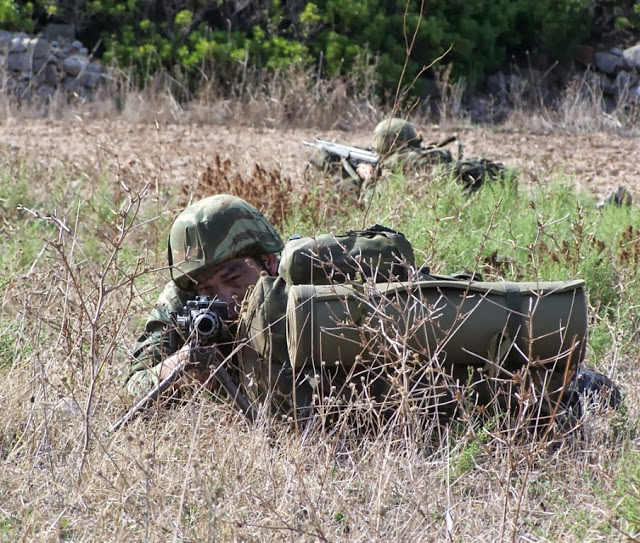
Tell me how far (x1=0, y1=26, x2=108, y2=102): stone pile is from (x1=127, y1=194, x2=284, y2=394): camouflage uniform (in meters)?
9.93

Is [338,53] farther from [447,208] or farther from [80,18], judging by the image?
[447,208]

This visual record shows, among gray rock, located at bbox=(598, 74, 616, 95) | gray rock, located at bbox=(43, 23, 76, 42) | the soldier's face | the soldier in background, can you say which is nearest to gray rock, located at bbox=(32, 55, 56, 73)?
gray rock, located at bbox=(43, 23, 76, 42)

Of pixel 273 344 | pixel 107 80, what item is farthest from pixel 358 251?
pixel 107 80

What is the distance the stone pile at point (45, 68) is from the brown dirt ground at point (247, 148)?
8.65 ft

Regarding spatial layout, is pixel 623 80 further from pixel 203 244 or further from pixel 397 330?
pixel 397 330

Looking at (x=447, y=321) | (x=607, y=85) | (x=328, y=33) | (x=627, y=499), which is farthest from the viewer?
(x=607, y=85)

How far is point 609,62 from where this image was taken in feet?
54.4

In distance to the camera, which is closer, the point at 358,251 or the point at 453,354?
the point at 453,354

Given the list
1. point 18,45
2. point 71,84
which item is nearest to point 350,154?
point 71,84

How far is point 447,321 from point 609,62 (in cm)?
1474

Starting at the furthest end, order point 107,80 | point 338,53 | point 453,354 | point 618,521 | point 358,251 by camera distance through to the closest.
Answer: point 338,53 → point 107,80 → point 358,251 → point 453,354 → point 618,521

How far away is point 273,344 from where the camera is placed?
128 inches

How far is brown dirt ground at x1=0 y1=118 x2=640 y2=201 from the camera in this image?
7.49 meters

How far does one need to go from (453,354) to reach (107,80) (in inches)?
451
